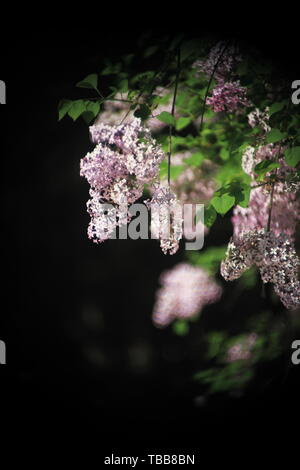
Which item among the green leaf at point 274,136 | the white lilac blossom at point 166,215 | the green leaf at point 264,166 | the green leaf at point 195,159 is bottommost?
the white lilac blossom at point 166,215

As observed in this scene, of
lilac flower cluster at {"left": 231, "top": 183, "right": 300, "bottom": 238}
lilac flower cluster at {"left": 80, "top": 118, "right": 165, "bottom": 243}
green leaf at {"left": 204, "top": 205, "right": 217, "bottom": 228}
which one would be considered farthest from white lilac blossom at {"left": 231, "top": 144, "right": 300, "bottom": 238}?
lilac flower cluster at {"left": 80, "top": 118, "right": 165, "bottom": 243}

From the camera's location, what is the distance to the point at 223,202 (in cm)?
103

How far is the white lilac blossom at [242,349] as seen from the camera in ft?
5.37

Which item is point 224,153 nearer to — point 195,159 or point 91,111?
point 195,159

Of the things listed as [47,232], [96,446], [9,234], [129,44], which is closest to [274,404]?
[96,446]

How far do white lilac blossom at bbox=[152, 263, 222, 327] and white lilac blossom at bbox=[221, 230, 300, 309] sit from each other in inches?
26.6

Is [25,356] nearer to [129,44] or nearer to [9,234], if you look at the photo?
[9,234]

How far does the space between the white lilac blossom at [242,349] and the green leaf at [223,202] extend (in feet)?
2.60

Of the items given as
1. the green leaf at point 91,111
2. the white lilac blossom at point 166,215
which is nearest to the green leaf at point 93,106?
the green leaf at point 91,111

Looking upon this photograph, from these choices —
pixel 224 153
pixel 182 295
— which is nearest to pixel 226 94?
pixel 224 153

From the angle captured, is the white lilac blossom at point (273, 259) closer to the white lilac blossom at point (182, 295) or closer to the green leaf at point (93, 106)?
the green leaf at point (93, 106)

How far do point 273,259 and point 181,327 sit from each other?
2.78 feet

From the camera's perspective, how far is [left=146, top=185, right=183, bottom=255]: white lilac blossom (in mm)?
1014

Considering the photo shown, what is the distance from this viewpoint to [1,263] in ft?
5.54
